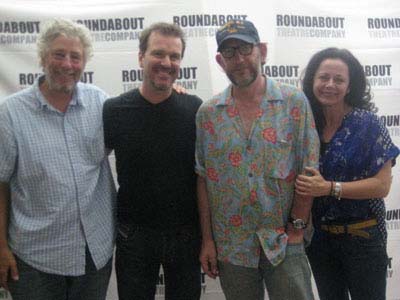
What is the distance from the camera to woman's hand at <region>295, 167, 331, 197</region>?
5.23 feet

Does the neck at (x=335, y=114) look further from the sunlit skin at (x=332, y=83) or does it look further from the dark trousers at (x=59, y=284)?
the dark trousers at (x=59, y=284)

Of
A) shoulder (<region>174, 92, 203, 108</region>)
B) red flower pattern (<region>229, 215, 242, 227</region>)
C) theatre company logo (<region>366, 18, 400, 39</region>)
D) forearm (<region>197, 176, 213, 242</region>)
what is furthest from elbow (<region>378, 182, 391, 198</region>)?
theatre company logo (<region>366, 18, 400, 39</region>)

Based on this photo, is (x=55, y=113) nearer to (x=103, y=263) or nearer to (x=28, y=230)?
(x=28, y=230)

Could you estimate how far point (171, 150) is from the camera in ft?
5.77

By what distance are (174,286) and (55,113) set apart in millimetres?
833

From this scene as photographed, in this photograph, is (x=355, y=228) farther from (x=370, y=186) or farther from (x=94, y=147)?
(x=94, y=147)

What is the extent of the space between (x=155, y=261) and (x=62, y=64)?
2.76 ft

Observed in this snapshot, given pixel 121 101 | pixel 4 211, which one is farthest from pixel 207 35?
pixel 4 211

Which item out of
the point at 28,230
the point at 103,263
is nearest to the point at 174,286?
the point at 103,263

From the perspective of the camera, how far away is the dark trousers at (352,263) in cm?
171

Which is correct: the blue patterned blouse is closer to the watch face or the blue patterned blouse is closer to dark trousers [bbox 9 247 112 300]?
the watch face

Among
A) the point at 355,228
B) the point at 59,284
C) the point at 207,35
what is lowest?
the point at 59,284

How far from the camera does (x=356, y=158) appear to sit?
169 centimetres

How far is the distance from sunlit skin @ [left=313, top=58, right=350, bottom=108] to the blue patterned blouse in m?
0.08
